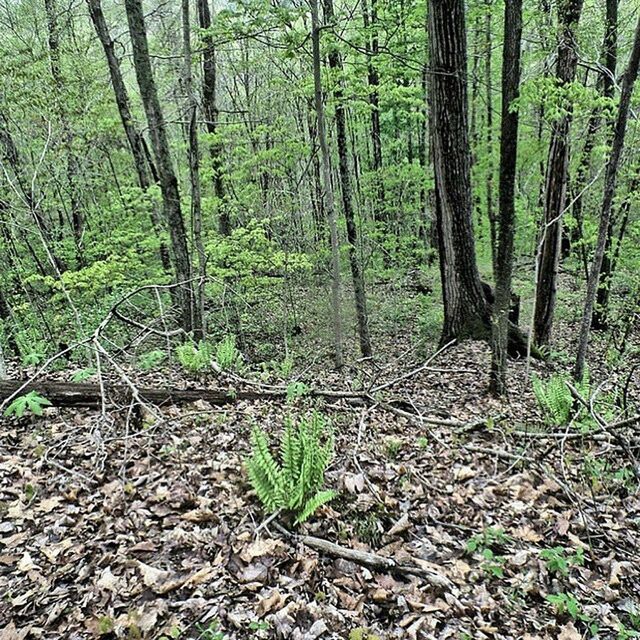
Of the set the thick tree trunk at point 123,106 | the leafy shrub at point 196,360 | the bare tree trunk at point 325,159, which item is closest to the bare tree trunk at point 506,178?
the bare tree trunk at point 325,159

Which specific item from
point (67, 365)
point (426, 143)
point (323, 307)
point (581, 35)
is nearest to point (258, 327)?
point (323, 307)

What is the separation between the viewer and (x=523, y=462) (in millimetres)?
3918

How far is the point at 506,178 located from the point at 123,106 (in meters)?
9.40

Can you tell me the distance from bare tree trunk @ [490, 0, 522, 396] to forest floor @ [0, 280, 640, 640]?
128cm

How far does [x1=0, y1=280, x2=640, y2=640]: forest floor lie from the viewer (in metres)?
2.28

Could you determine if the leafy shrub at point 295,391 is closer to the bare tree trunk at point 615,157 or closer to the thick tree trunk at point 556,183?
the bare tree trunk at point 615,157

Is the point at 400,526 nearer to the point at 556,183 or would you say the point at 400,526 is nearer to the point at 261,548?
the point at 261,548

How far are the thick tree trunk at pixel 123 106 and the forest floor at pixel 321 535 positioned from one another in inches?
284

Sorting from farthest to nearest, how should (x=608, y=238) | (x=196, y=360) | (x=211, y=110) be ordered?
(x=211, y=110), (x=608, y=238), (x=196, y=360)

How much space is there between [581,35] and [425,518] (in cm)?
721

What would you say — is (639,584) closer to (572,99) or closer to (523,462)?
(523,462)

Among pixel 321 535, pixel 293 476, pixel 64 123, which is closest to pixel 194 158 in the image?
pixel 64 123

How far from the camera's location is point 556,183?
7473 mm

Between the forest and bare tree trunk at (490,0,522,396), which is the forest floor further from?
bare tree trunk at (490,0,522,396)
